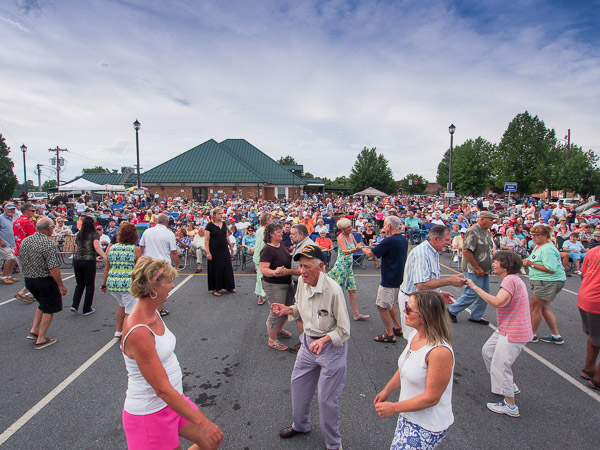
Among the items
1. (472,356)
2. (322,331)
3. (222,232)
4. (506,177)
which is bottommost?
(472,356)

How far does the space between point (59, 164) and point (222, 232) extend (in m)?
43.7

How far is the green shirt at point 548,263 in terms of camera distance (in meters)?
4.29

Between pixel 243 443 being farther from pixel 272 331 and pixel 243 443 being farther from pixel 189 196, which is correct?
pixel 189 196

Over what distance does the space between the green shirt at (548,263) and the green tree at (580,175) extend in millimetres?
44152

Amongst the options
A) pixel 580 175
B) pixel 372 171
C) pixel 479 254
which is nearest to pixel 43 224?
pixel 479 254

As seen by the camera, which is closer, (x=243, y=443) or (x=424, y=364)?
(x=424, y=364)

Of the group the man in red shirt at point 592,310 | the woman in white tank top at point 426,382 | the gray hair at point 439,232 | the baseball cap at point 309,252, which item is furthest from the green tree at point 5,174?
the man in red shirt at point 592,310

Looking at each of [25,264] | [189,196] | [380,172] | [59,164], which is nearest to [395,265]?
[25,264]

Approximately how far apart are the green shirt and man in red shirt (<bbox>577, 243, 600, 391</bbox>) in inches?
24.2

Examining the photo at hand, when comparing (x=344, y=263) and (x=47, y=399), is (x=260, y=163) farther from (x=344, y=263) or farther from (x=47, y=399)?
(x=47, y=399)

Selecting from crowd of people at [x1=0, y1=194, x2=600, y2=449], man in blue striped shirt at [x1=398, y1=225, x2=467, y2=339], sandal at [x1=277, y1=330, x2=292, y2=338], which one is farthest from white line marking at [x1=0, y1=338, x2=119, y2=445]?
man in blue striped shirt at [x1=398, y1=225, x2=467, y2=339]

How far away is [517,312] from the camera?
3.09 meters

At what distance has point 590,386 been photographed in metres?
3.49

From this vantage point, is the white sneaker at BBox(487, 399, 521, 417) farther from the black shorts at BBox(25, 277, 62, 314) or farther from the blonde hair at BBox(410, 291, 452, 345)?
the black shorts at BBox(25, 277, 62, 314)
